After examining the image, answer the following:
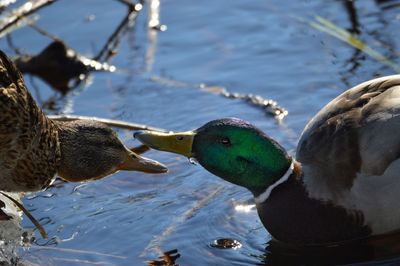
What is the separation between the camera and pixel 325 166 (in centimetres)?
556

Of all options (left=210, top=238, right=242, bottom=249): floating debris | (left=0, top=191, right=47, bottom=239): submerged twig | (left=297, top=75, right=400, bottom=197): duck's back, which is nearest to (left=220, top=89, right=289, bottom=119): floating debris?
(left=297, top=75, right=400, bottom=197): duck's back

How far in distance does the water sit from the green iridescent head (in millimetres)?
386

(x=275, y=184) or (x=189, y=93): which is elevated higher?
(x=275, y=184)

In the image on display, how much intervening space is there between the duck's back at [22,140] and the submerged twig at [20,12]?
6.51 ft

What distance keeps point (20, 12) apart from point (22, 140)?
2.74m

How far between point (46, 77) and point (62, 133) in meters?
2.18

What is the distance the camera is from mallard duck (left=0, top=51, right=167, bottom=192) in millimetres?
5535

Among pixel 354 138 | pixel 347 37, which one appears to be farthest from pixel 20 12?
pixel 354 138

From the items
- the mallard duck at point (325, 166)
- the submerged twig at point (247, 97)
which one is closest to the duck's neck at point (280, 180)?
the mallard duck at point (325, 166)

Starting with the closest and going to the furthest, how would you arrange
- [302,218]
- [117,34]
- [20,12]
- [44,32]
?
[302,218] → [44,32] → [20,12] → [117,34]

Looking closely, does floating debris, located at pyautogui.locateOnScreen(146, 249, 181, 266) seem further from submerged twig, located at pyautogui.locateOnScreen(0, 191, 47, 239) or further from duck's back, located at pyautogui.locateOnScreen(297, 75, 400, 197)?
duck's back, located at pyautogui.locateOnScreen(297, 75, 400, 197)

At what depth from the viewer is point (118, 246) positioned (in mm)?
5754

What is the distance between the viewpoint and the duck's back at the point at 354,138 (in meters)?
5.42

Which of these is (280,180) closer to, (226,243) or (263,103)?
(226,243)
